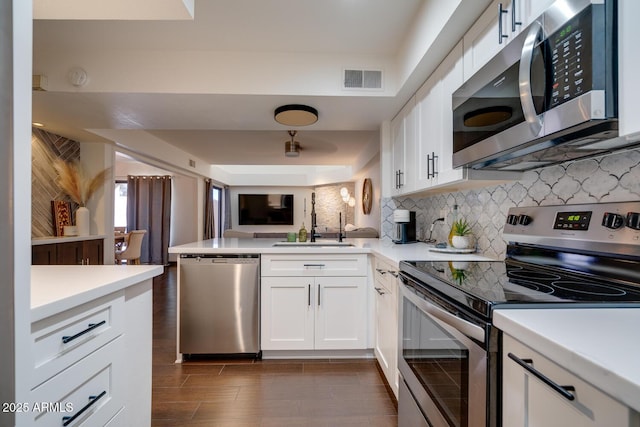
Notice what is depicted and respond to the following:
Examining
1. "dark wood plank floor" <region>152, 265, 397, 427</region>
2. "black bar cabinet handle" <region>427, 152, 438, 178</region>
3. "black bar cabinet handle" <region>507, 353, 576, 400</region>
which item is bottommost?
"dark wood plank floor" <region>152, 265, 397, 427</region>

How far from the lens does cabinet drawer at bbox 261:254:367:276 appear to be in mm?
2504

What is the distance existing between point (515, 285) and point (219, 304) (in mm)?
2123

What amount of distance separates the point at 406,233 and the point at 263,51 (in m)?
1.98

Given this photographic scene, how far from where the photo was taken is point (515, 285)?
1046 millimetres

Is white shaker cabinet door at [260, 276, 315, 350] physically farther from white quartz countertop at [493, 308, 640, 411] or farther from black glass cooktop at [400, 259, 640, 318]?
white quartz countertop at [493, 308, 640, 411]

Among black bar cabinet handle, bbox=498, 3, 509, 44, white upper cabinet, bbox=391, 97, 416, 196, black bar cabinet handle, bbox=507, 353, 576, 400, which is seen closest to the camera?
black bar cabinet handle, bbox=507, 353, 576, 400

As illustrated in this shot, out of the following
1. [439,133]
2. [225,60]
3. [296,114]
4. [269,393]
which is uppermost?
[225,60]

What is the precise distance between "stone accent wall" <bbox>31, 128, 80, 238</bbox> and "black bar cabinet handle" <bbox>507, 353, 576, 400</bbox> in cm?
463

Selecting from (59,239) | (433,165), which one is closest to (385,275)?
(433,165)

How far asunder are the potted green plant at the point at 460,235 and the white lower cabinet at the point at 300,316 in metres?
0.99

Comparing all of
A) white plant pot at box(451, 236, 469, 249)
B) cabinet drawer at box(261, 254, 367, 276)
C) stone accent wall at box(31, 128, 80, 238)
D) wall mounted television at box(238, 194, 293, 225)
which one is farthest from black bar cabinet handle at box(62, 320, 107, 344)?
wall mounted television at box(238, 194, 293, 225)

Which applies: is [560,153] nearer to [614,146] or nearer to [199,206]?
[614,146]

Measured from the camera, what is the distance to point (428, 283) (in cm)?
126

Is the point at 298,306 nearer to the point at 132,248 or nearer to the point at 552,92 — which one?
the point at 552,92
